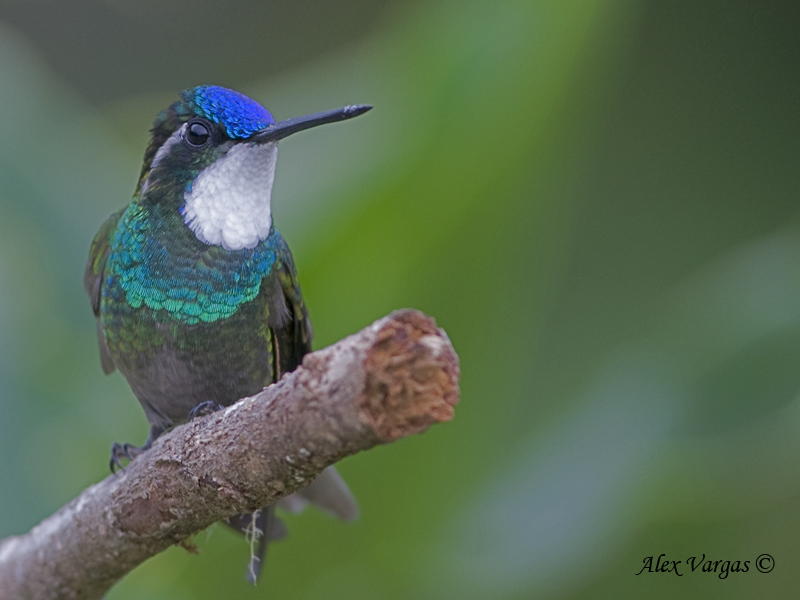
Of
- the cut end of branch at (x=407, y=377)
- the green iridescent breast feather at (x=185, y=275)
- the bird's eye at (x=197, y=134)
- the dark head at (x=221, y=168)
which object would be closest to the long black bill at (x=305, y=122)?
the dark head at (x=221, y=168)

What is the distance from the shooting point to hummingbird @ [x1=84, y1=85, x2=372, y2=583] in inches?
75.7

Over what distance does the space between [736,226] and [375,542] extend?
6.77ft

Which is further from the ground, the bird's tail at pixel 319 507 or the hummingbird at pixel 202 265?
the hummingbird at pixel 202 265

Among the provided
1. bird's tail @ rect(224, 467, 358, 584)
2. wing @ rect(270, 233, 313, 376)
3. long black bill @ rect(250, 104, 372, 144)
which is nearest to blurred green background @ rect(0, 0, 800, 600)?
bird's tail @ rect(224, 467, 358, 584)

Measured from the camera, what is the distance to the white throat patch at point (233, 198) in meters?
1.92

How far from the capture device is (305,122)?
5.82 feet

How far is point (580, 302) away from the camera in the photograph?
10.5 feet

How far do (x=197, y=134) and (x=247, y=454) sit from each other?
965mm

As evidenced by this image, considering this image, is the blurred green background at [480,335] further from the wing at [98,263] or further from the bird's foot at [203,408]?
the bird's foot at [203,408]

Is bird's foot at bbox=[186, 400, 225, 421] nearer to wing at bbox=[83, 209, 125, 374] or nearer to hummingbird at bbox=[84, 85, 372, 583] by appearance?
hummingbird at bbox=[84, 85, 372, 583]

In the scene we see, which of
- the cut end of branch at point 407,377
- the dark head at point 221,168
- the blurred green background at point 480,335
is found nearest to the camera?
the cut end of branch at point 407,377

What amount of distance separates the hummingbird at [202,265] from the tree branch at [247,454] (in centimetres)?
33

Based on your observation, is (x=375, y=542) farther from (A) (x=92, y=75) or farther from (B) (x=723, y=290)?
(A) (x=92, y=75)

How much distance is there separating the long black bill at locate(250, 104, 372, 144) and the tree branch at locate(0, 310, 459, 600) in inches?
26.3
